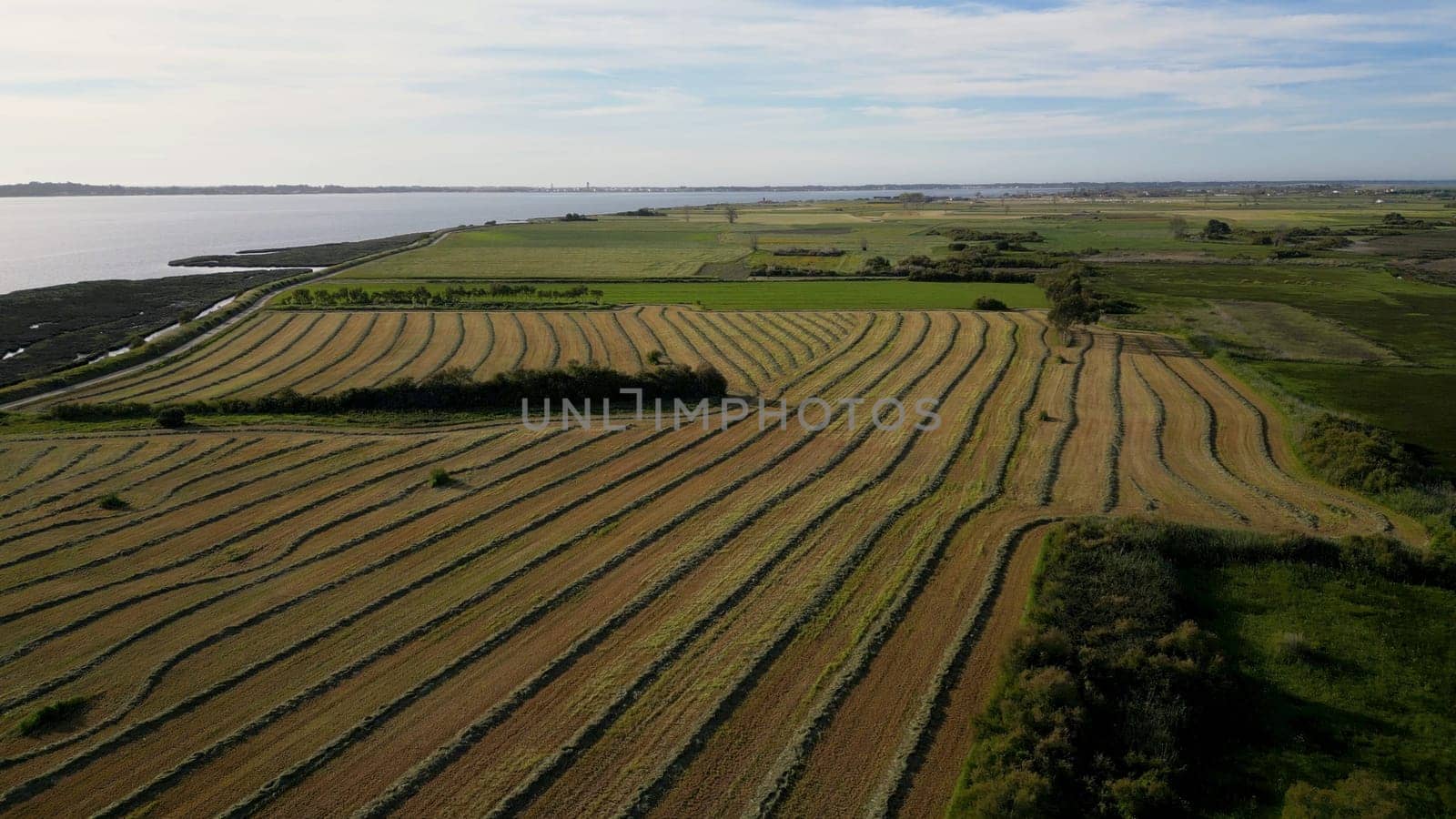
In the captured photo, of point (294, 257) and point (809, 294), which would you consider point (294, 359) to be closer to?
point (809, 294)

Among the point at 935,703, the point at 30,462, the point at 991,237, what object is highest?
the point at 991,237

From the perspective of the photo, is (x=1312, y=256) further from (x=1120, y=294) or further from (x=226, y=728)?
(x=226, y=728)

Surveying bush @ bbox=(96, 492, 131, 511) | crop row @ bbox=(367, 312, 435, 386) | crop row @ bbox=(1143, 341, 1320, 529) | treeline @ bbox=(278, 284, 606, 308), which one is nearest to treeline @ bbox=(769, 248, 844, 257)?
treeline @ bbox=(278, 284, 606, 308)

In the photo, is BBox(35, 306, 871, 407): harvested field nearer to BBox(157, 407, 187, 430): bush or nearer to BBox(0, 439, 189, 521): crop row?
BBox(157, 407, 187, 430): bush

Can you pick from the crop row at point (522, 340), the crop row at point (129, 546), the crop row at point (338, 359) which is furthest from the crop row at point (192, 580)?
the crop row at point (522, 340)

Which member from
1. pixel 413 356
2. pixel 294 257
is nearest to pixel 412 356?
pixel 413 356

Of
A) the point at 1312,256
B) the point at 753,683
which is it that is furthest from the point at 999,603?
the point at 1312,256
